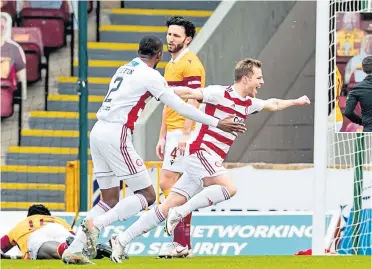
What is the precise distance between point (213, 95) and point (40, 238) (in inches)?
81.0

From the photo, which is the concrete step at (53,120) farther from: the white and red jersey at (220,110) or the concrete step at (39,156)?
the white and red jersey at (220,110)

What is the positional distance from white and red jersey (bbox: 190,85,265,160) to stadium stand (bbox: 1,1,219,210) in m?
4.71

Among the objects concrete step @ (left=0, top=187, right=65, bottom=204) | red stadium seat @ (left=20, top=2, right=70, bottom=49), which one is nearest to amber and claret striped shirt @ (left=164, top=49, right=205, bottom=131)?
concrete step @ (left=0, top=187, right=65, bottom=204)

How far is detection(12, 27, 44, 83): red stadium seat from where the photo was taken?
17.7 metres

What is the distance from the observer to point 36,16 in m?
18.1

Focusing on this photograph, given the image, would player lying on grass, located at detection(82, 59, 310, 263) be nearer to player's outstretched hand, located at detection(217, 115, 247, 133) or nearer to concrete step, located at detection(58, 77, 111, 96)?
player's outstretched hand, located at detection(217, 115, 247, 133)

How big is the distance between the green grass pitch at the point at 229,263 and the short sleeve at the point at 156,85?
121 cm

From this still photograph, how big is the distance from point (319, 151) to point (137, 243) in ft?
7.51

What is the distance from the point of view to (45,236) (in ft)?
38.4

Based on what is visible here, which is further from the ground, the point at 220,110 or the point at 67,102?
the point at 220,110

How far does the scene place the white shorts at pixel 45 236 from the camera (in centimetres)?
1166

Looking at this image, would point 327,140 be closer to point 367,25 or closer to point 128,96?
point 367,25

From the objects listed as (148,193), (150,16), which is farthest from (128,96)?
(150,16)

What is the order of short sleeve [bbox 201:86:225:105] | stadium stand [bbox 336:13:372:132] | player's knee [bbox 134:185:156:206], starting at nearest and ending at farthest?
player's knee [bbox 134:185:156:206], short sleeve [bbox 201:86:225:105], stadium stand [bbox 336:13:372:132]
